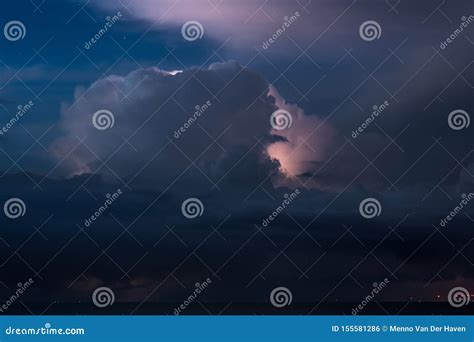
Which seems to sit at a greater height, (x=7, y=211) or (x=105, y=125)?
(x=105, y=125)

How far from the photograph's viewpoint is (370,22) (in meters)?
19.3

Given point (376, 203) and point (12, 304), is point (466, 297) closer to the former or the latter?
point (376, 203)

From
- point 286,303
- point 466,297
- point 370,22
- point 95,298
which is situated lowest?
point 95,298

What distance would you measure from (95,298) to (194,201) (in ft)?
9.61

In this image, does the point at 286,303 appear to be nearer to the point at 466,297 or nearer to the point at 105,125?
the point at 466,297

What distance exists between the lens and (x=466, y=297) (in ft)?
63.7
